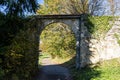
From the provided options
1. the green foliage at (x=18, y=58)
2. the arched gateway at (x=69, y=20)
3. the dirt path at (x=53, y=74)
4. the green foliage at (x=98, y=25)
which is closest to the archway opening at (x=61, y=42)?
the arched gateway at (x=69, y=20)

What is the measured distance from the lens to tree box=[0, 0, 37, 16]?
8561 millimetres

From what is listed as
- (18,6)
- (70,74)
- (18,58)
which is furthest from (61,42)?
(18,6)

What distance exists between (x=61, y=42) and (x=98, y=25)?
9095mm

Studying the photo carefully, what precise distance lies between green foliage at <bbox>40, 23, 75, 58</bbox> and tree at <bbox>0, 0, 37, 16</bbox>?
678 inches

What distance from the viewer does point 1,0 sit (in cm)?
823

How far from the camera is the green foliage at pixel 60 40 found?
87.4 ft

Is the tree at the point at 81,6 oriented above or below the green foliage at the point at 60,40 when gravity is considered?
above

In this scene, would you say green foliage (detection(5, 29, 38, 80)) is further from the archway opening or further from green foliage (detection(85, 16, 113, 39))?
the archway opening

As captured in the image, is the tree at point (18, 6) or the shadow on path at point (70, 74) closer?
the tree at point (18, 6)

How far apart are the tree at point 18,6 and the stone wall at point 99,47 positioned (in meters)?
9.71

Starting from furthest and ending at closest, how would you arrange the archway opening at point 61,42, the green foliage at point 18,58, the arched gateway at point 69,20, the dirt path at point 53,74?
the archway opening at point 61,42
the arched gateway at point 69,20
the dirt path at point 53,74
the green foliage at point 18,58

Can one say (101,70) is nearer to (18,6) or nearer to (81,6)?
(18,6)

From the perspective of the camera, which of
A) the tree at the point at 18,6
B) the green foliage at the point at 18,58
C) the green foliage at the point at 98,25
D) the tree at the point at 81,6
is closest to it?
the tree at the point at 18,6

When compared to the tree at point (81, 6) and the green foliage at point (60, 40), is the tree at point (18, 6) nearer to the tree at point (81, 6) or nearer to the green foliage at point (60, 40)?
the green foliage at point (60, 40)
